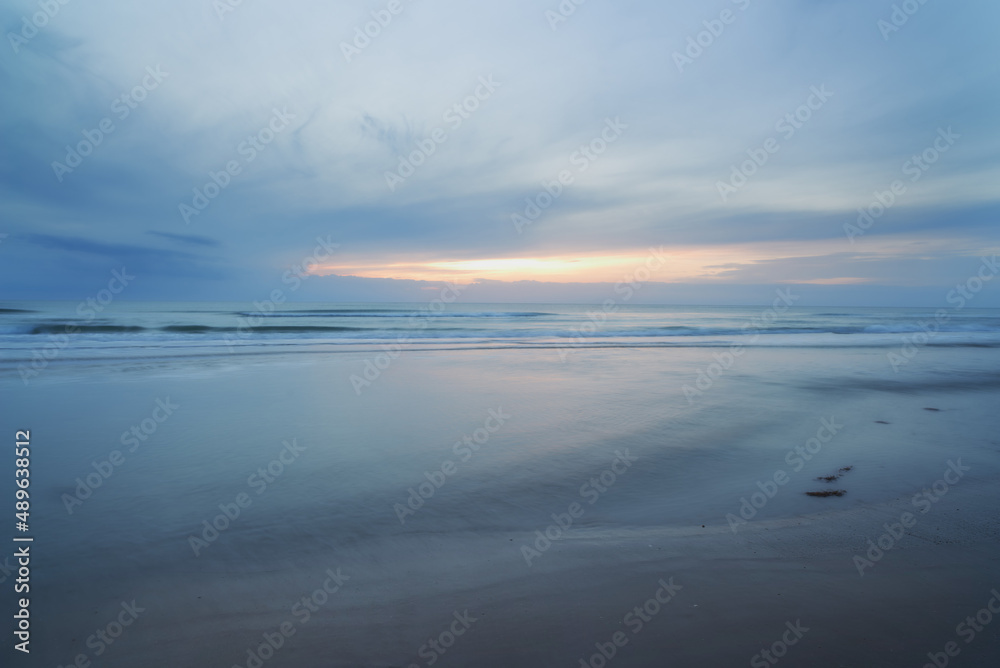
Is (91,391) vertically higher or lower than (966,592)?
higher

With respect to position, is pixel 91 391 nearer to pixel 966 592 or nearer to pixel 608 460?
pixel 608 460

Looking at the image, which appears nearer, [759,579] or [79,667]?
[79,667]

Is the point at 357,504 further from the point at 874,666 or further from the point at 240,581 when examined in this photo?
the point at 874,666

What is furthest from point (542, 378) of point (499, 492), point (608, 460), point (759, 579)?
point (759, 579)

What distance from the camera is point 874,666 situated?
2.62 m

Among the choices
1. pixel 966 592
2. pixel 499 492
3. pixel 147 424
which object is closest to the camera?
pixel 966 592

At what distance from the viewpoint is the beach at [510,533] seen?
9.45 ft

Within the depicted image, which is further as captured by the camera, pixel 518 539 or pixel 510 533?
pixel 510 533

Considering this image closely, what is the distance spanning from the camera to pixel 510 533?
13.8ft

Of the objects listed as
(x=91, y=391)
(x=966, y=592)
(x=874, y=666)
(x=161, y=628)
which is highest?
(x=91, y=391)

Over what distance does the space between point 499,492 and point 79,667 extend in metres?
3.32

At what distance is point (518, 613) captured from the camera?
310 cm

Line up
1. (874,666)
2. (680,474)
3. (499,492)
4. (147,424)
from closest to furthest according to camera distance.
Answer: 1. (874,666)
2. (499,492)
3. (680,474)
4. (147,424)

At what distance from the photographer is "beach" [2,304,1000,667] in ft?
9.45
